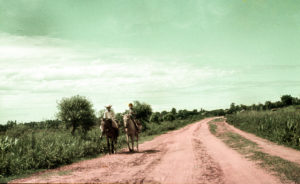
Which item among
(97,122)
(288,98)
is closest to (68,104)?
(97,122)

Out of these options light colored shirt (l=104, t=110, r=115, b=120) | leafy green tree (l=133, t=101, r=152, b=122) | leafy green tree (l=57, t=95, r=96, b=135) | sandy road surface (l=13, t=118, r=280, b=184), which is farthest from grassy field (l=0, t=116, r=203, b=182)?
leafy green tree (l=133, t=101, r=152, b=122)

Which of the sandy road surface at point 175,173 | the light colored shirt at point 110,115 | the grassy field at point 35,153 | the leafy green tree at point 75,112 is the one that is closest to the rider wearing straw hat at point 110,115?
the light colored shirt at point 110,115

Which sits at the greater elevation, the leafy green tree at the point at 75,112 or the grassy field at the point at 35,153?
the leafy green tree at the point at 75,112

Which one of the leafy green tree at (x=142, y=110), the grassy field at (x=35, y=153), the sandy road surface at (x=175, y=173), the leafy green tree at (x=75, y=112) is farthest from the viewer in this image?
the leafy green tree at (x=142, y=110)

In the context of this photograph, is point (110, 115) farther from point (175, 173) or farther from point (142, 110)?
point (142, 110)

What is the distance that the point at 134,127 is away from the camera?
15.9m

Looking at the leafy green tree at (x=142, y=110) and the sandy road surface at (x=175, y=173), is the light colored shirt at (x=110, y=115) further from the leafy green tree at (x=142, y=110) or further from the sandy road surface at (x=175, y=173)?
the leafy green tree at (x=142, y=110)

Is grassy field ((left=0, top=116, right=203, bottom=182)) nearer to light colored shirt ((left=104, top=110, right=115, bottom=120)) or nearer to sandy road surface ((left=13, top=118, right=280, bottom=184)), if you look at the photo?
sandy road surface ((left=13, top=118, right=280, bottom=184))

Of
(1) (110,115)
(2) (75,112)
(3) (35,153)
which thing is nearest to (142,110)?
(2) (75,112)

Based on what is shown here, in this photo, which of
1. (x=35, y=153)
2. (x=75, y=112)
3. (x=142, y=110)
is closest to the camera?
(x=35, y=153)

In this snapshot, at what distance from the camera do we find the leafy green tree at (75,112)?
3025 centimetres

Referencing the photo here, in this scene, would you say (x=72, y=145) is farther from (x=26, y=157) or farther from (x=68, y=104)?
(x=68, y=104)

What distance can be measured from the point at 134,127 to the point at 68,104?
17539 millimetres

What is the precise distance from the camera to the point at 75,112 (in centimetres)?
3011
